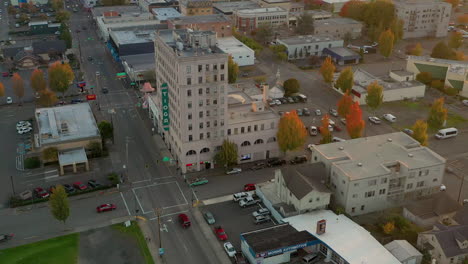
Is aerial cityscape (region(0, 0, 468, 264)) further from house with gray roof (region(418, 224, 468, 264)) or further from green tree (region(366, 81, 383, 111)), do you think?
green tree (region(366, 81, 383, 111))

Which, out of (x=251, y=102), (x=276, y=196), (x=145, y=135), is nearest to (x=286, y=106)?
(x=251, y=102)

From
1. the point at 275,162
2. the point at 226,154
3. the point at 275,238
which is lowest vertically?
the point at 275,162

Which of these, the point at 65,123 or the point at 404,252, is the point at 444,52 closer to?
the point at 404,252

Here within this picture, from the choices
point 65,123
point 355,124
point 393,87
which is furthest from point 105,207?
point 393,87

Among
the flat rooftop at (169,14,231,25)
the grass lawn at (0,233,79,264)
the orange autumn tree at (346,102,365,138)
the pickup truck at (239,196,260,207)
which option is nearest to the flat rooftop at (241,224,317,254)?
the pickup truck at (239,196,260,207)

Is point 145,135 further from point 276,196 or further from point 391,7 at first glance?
point 391,7

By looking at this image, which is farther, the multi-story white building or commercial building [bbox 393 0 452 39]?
commercial building [bbox 393 0 452 39]
